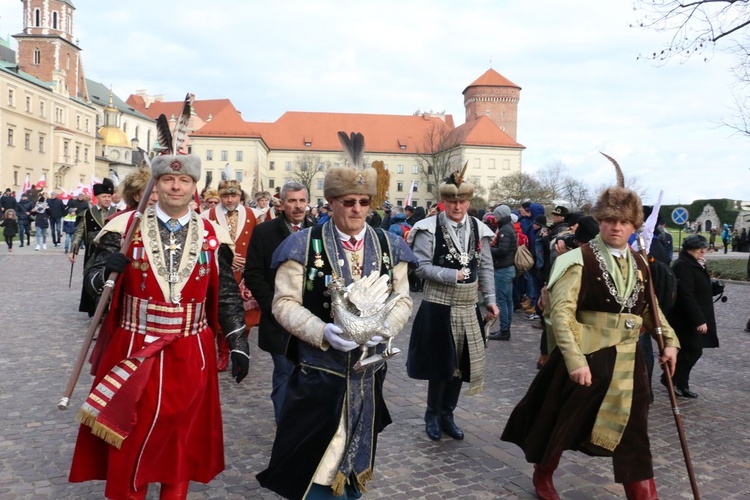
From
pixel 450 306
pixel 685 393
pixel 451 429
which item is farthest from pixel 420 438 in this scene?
pixel 685 393

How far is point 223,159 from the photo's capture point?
91.0m

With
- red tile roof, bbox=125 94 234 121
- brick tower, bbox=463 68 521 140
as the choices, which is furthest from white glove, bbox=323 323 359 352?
red tile roof, bbox=125 94 234 121

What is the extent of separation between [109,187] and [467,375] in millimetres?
6346

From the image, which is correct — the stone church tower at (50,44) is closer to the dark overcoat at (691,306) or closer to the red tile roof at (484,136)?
the red tile roof at (484,136)

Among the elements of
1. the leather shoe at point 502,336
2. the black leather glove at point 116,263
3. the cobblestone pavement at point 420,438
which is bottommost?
the cobblestone pavement at point 420,438

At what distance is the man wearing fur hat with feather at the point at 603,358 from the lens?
12.5 ft

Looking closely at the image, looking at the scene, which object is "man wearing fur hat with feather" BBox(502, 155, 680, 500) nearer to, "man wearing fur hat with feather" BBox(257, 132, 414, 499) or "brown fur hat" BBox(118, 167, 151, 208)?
"man wearing fur hat with feather" BBox(257, 132, 414, 499)

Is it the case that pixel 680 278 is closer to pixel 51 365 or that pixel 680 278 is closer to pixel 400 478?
pixel 400 478

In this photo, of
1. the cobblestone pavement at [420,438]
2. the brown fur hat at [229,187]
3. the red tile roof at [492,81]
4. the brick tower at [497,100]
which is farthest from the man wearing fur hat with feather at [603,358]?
the red tile roof at [492,81]

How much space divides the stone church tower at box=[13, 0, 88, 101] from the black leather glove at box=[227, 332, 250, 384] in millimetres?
80515

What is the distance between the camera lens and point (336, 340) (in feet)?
9.89

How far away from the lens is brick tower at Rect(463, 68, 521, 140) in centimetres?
9988

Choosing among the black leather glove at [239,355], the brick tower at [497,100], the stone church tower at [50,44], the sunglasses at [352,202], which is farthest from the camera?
the brick tower at [497,100]

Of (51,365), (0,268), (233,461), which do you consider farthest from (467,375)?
(0,268)
